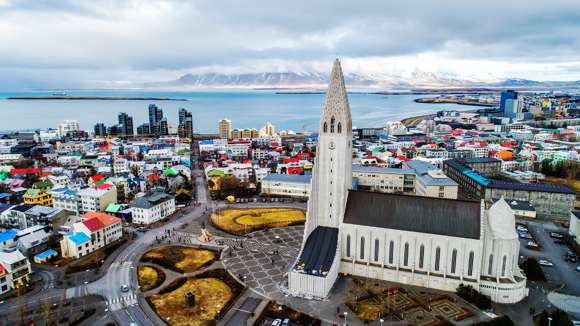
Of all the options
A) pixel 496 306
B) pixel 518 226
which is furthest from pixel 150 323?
pixel 518 226

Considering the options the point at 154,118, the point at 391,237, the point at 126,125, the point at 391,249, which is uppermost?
the point at 154,118

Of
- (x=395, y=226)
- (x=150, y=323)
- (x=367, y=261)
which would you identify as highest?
(x=395, y=226)

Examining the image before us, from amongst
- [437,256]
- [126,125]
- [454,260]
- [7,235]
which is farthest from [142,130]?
[454,260]

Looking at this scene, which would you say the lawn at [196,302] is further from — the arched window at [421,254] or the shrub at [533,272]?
the shrub at [533,272]

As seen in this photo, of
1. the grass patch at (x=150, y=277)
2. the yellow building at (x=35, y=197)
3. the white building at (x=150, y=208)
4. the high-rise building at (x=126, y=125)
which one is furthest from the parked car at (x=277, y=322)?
the high-rise building at (x=126, y=125)

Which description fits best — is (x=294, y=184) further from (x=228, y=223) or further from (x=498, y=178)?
(x=498, y=178)

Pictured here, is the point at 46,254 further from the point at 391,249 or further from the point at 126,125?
the point at 126,125
